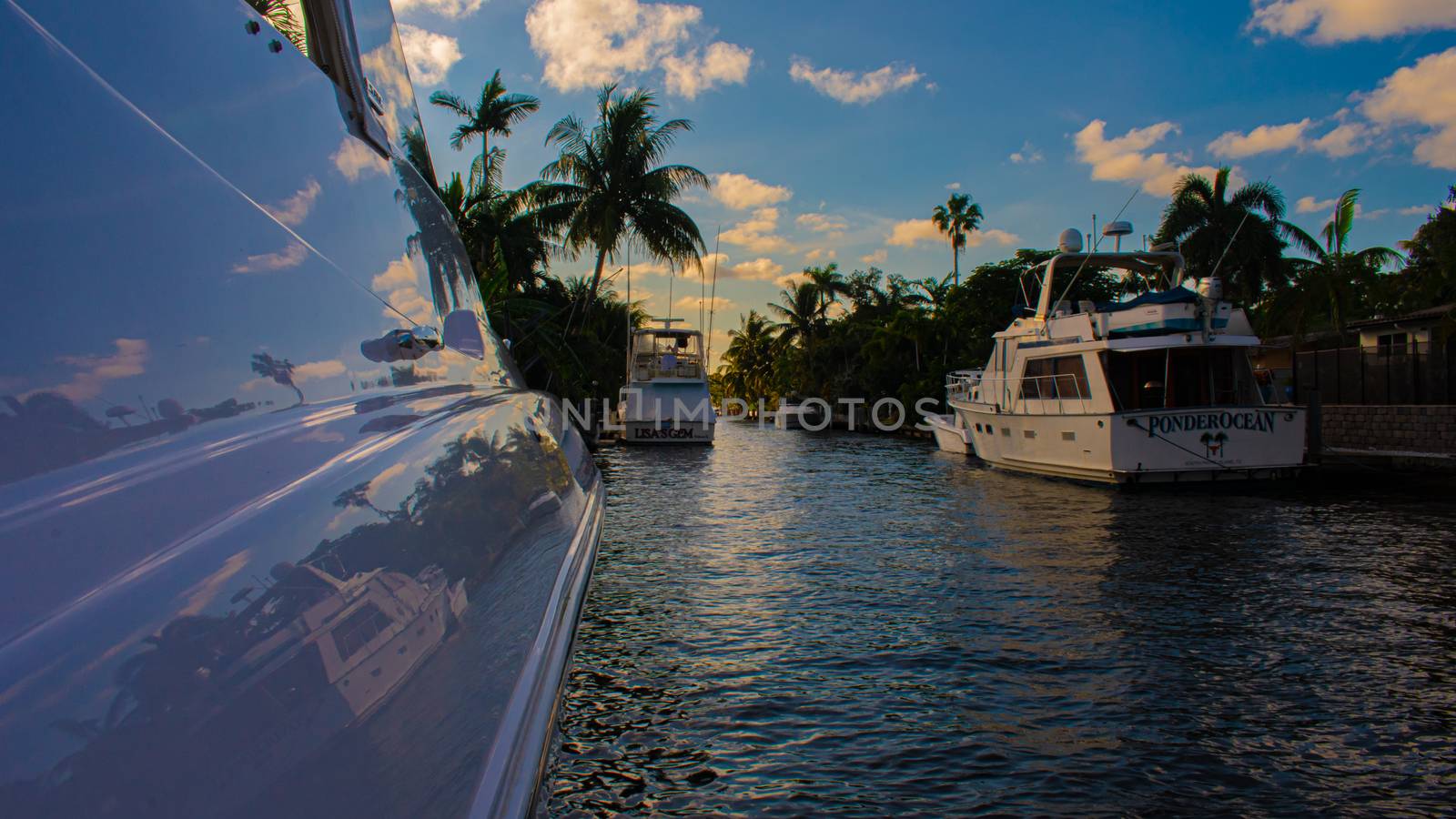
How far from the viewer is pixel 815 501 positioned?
40.9 feet

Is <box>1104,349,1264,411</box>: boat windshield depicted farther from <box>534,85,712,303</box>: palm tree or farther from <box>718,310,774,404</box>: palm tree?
<box>718,310,774,404</box>: palm tree

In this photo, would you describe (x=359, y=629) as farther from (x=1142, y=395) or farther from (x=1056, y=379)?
(x=1056, y=379)

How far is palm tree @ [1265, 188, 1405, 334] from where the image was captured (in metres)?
23.7

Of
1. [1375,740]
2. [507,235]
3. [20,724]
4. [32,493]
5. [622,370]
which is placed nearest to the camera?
[20,724]

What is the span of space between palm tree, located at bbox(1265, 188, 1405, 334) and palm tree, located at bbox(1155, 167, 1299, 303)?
3772 mm

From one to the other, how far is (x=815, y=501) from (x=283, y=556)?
11639 mm

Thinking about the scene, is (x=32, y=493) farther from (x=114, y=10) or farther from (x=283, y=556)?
(x=114, y=10)

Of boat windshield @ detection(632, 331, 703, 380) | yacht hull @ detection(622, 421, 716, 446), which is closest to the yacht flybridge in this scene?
yacht hull @ detection(622, 421, 716, 446)

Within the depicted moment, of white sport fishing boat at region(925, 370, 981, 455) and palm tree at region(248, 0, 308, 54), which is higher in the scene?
palm tree at region(248, 0, 308, 54)

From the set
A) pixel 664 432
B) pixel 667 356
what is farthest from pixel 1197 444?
pixel 667 356

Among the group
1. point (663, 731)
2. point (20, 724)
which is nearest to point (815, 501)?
point (663, 731)

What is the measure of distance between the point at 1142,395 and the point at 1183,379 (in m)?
0.82

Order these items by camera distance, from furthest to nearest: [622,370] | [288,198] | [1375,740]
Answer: [622,370], [1375,740], [288,198]

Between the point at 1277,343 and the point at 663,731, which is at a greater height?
the point at 1277,343
